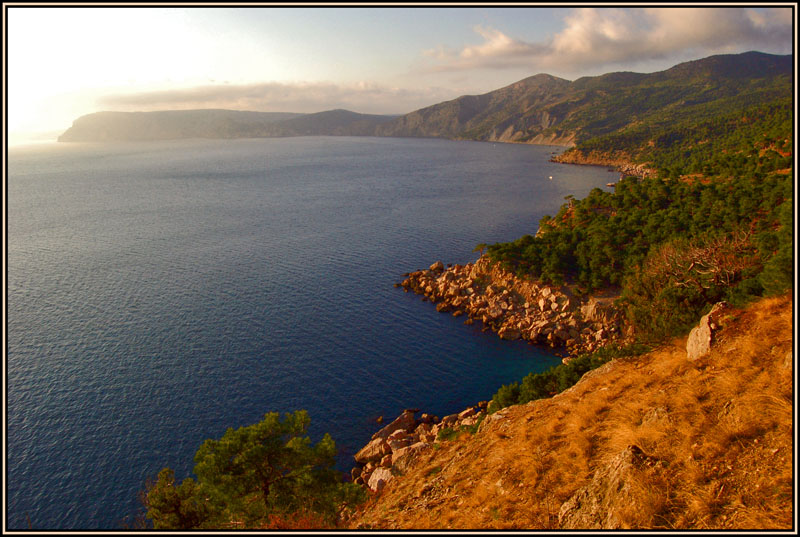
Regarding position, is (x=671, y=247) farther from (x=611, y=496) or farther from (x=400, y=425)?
(x=611, y=496)

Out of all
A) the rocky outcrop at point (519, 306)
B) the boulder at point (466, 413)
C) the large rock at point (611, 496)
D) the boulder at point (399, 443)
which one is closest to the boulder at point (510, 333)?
the rocky outcrop at point (519, 306)

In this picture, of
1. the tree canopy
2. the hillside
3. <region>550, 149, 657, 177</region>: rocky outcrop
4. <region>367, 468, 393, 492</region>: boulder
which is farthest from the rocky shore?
<region>550, 149, 657, 177</region>: rocky outcrop

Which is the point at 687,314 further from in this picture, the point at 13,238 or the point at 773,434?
the point at 13,238

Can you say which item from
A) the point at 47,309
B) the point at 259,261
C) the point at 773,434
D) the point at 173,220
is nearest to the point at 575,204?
the point at 259,261

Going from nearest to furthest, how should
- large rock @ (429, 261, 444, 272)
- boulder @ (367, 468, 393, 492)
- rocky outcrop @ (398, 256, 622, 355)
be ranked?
boulder @ (367, 468, 393, 492), rocky outcrop @ (398, 256, 622, 355), large rock @ (429, 261, 444, 272)

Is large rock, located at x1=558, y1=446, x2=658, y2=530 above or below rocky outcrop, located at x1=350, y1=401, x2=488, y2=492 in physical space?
above

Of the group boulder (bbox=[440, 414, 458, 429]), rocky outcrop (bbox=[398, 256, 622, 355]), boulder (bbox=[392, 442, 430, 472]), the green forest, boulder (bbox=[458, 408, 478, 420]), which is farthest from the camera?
rocky outcrop (bbox=[398, 256, 622, 355])

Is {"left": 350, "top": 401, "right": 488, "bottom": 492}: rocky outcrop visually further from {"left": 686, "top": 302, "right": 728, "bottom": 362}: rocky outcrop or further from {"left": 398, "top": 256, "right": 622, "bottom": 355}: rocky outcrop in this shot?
{"left": 398, "top": 256, "right": 622, "bottom": 355}: rocky outcrop
